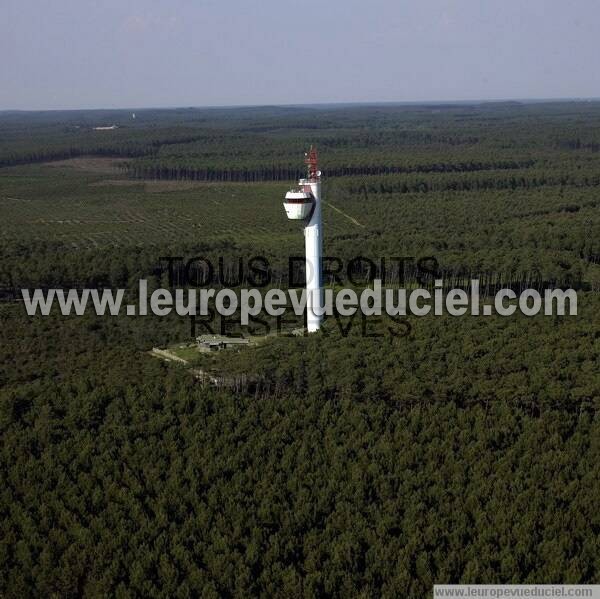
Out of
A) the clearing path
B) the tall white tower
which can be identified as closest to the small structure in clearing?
the tall white tower

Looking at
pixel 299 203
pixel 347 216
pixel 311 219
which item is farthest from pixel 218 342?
pixel 347 216

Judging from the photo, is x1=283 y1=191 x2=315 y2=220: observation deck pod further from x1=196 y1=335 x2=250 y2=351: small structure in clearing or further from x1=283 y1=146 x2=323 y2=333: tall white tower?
x1=196 y1=335 x2=250 y2=351: small structure in clearing

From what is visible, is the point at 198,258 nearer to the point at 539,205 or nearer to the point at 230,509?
the point at 230,509

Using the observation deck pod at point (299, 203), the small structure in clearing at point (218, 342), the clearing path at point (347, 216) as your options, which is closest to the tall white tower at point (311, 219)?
the observation deck pod at point (299, 203)

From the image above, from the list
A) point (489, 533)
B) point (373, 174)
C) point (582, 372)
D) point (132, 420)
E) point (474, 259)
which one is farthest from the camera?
point (373, 174)

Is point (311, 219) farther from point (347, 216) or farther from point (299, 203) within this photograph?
point (347, 216)

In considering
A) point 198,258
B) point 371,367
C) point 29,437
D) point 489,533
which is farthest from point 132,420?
point 198,258

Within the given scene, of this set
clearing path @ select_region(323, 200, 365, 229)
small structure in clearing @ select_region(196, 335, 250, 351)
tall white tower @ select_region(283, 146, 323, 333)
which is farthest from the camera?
clearing path @ select_region(323, 200, 365, 229)

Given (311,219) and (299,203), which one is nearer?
(299,203)
